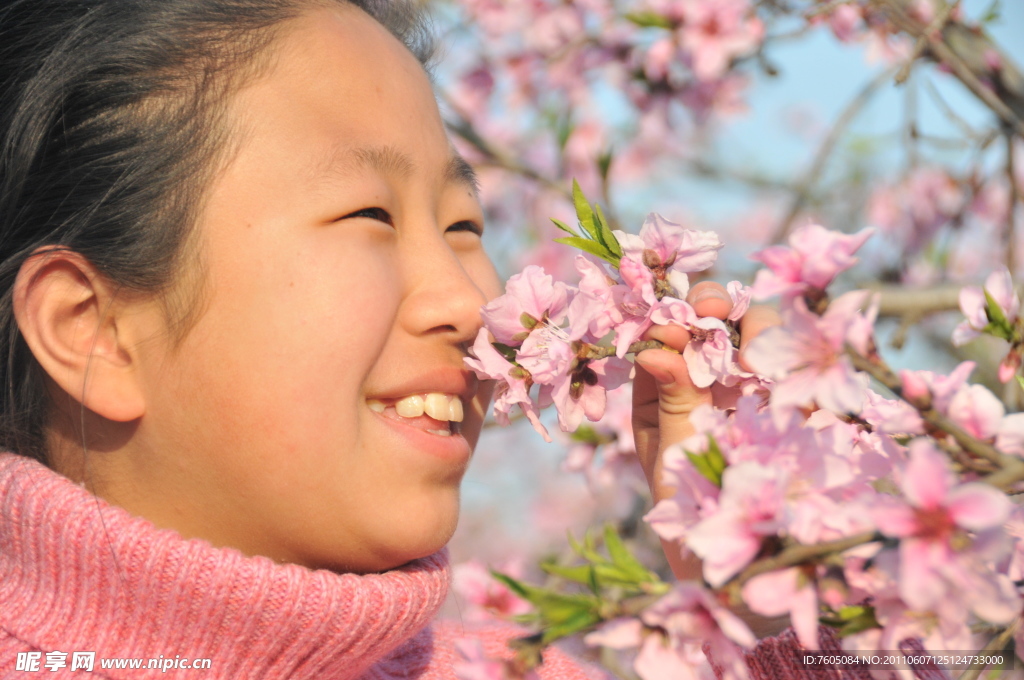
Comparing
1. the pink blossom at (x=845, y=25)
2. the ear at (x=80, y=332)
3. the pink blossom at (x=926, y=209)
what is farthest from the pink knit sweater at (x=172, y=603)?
the pink blossom at (x=926, y=209)

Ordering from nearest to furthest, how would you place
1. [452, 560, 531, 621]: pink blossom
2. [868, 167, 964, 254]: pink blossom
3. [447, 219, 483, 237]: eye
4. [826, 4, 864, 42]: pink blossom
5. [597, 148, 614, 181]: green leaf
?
[447, 219, 483, 237]: eye, [452, 560, 531, 621]: pink blossom, [597, 148, 614, 181]: green leaf, [826, 4, 864, 42]: pink blossom, [868, 167, 964, 254]: pink blossom

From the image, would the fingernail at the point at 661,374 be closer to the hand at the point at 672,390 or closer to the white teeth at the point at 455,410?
the hand at the point at 672,390

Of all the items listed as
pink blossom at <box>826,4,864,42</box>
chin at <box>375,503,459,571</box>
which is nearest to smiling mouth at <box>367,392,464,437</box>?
chin at <box>375,503,459,571</box>

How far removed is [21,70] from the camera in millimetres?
1236

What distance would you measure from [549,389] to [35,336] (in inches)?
27.4

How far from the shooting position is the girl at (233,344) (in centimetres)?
101

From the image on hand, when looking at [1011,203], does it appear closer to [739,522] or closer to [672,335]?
[672,335]

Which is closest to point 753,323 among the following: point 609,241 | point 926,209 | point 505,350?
point 609,241

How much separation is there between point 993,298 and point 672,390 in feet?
1.15

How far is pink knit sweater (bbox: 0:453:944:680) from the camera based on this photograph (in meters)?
1.01

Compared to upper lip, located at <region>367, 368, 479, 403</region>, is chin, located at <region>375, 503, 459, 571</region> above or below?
below

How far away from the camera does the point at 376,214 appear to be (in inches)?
43.4

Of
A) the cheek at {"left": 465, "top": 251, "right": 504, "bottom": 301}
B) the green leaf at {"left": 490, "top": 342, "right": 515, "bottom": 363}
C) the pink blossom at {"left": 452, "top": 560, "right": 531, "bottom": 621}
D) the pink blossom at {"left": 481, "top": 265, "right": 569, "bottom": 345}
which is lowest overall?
the pink blossom at {"left": 452, "top": 560, "right": 531, "bottom": 621}

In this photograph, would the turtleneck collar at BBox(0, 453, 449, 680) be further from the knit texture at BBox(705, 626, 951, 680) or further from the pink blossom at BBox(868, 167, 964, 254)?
the pink blossom at BBox(868, 167, 964, 254)
